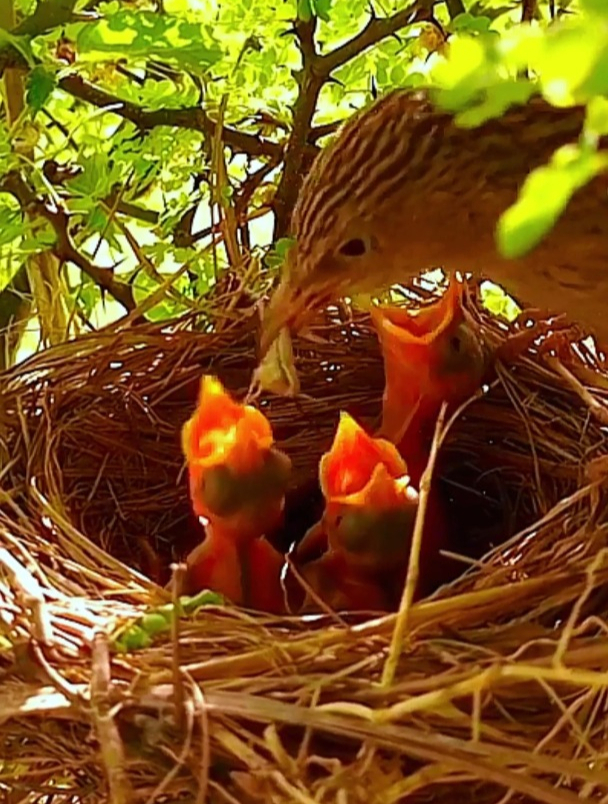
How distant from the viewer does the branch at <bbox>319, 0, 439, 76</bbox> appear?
117 cm

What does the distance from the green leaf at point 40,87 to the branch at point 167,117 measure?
16 cm

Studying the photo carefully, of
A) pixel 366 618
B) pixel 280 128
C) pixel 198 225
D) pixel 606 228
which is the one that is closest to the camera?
pixel 606 228

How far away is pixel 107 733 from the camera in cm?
70

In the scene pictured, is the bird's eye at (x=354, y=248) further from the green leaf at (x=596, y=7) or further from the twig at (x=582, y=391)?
the green leaf at (x=596, y=7)

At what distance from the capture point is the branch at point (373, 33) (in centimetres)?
117

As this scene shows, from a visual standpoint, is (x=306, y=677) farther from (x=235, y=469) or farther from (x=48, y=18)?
(x=48, y=18)

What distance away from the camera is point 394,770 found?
0.69 m

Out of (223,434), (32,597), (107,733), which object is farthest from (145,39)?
(107,733)

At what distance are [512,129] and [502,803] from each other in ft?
1.47

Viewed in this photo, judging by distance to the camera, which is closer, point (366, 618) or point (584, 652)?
point (584, 652)

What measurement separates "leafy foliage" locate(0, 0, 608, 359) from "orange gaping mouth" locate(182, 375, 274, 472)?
0.14 metres

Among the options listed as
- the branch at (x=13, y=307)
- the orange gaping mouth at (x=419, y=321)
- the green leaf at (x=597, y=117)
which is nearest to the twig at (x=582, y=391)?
the orange gaping mouth at (x=419, y=321)

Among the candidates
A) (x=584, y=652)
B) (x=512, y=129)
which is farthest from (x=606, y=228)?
(x=584, y=652)

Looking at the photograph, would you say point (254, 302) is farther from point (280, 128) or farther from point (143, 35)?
point (143, 35)
